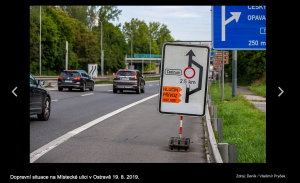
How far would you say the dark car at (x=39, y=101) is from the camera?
12.2m

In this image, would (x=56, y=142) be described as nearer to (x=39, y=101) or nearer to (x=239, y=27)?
(x=39, y=101)

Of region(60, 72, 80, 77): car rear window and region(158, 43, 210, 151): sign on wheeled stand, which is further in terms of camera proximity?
region(60, 72, 80, 77): car rear window

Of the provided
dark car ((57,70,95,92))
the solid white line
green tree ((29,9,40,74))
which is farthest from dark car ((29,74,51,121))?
green tree ((29,9,40,74))

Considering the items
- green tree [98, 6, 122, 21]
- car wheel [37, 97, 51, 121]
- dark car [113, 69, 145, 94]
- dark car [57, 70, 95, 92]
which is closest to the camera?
car wheel [37, 97, 51, 121]

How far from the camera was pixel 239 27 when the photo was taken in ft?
47.0

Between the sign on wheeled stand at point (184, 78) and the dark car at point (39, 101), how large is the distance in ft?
15.3

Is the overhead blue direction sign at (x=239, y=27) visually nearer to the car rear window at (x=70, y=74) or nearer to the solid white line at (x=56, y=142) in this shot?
the solid white line at (x=56, y=142)

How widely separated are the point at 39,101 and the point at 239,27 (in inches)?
265

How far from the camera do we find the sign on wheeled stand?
29.1 ft

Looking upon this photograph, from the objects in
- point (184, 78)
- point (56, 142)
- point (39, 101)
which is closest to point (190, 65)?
point (184, 78)

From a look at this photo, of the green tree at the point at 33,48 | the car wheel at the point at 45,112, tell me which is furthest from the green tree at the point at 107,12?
the car wheel at the point at 45,112

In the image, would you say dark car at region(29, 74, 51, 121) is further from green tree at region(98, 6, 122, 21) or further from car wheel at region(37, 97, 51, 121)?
green tree at region(98, 6, 122, 21)
